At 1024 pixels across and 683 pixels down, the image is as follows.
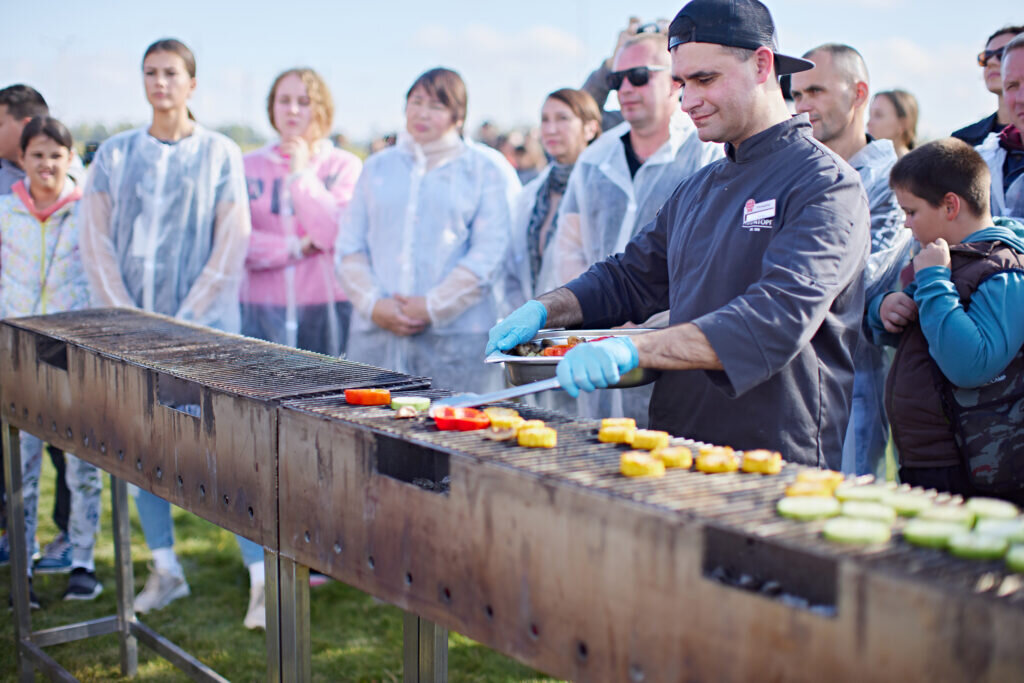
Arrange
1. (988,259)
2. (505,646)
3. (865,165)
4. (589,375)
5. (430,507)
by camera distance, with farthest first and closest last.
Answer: (865,165), (988,259), (589,375), (430,507), (505,646)

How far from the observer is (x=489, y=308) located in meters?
4.48

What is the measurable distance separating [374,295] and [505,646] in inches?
118

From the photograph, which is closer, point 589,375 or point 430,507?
point 430,507

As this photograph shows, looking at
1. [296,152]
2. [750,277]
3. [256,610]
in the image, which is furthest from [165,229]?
[750,277]

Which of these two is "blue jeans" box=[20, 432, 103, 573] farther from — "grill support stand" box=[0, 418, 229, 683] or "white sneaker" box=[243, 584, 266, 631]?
"white sneaker" box=[243, 584, 266, 631]

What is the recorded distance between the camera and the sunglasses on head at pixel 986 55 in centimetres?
381

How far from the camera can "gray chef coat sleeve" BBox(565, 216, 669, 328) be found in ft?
8.68

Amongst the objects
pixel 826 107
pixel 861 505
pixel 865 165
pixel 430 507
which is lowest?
pixel 430 507

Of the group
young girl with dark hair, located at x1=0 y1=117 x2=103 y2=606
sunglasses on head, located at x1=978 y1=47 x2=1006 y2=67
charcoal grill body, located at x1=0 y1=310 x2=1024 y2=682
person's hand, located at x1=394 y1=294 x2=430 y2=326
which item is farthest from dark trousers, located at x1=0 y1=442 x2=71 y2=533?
sunglasses on head, located at x1=978 y1=47 x2=1006 y2=67

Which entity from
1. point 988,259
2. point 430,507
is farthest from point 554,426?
point 988,259

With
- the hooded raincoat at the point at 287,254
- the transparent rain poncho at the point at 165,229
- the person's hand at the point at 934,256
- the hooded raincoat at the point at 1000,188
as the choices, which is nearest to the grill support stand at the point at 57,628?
the transparent rain poncho at the point at 165,229

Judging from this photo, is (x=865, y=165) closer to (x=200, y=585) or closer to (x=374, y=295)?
(x=374, y=295)

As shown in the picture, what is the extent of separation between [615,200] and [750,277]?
1836 millimetres

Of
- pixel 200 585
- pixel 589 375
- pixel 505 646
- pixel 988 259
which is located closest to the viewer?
pixel 505 646
